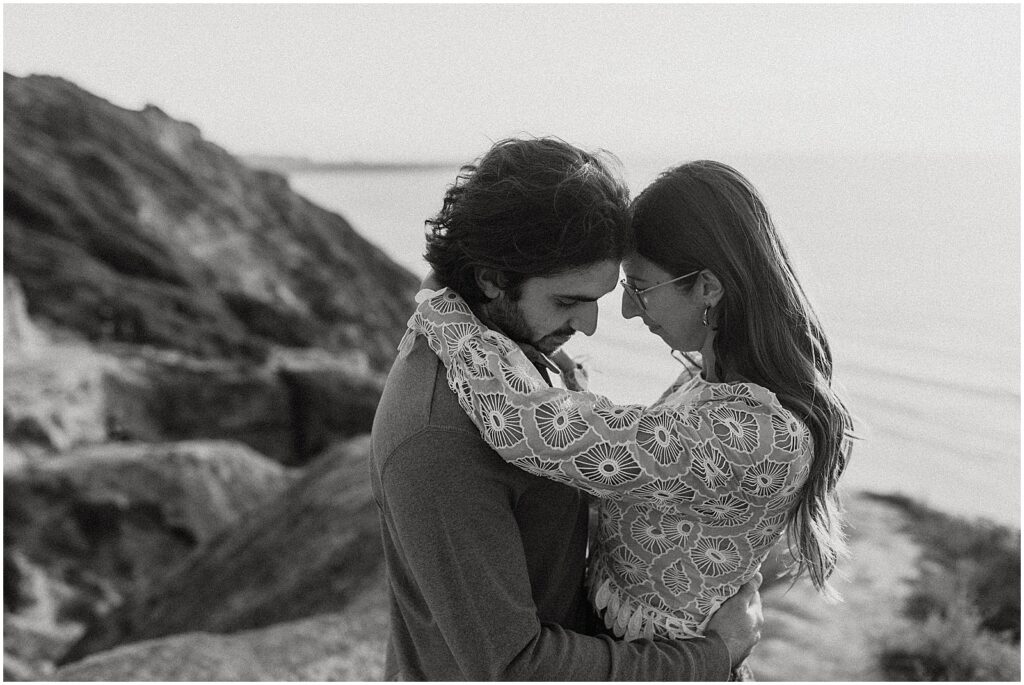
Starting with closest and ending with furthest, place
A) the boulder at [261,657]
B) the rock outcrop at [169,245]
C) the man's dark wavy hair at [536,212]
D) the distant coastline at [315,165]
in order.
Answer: the man's dark wavy hair at [536,212], the boulder at [261,657], the rock outcrop at [169,245], the distant coastline at [315,165]

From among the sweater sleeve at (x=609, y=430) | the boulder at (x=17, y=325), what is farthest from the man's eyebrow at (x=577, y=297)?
the boulder at (x=17, y=325)

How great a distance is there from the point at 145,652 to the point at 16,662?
4.57 metres

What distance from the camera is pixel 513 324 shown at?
157cm

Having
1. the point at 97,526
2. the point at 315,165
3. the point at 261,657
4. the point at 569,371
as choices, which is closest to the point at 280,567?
the point at 261,657

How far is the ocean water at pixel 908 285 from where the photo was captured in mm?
10312

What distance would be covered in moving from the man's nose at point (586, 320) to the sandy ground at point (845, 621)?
2.62 meters

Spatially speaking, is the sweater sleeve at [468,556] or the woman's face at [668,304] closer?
the sweater sleeve at [468,556]

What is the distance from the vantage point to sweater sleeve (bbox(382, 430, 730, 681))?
134cm

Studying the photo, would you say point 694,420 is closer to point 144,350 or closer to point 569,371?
point 569,371

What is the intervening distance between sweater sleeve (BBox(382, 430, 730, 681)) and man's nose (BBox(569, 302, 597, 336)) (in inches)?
12.3

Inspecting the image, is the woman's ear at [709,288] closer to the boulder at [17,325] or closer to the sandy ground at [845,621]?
the sandy ground at [845,621]

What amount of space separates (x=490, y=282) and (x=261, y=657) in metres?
2.09

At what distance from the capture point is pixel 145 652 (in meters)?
3.02

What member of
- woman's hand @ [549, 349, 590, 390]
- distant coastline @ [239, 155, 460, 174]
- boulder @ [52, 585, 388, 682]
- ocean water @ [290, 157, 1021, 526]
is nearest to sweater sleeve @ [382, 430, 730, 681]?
woman's hand @ [549, 349, 590, 390]
